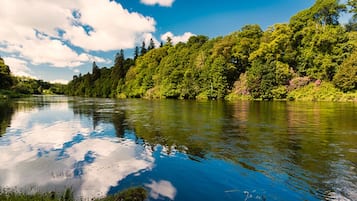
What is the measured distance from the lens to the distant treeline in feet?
204

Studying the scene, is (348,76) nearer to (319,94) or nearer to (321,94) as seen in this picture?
(321,94)

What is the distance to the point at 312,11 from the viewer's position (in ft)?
238

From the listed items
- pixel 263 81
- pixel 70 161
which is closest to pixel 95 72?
pixel 263 81

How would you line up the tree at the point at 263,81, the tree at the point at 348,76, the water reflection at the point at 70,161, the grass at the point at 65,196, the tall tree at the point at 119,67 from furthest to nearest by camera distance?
the tall tree at the point at 119,67
the tree at the point at 263,81
the tree at the point at 348,76
the water reflection at the point at 70,161
the grass at the point at 65,196

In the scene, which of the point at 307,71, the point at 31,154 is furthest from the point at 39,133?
the point at 307,71

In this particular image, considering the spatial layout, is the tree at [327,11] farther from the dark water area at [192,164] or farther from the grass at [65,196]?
the grass at [65,196]

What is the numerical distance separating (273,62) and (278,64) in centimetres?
153

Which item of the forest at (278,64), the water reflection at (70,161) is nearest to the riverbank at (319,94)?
the forest at (278,64)

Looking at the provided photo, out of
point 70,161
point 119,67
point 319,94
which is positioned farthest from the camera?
point 119,67

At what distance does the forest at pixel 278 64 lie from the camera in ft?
199

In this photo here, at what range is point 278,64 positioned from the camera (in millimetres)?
67250

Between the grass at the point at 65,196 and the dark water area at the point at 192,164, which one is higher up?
the grass at the point at 65,196

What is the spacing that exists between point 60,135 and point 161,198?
12.7 metres

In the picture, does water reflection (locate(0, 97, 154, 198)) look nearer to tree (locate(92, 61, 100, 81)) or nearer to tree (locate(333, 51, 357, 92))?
tree (locate(333, 51, 357, 92))
